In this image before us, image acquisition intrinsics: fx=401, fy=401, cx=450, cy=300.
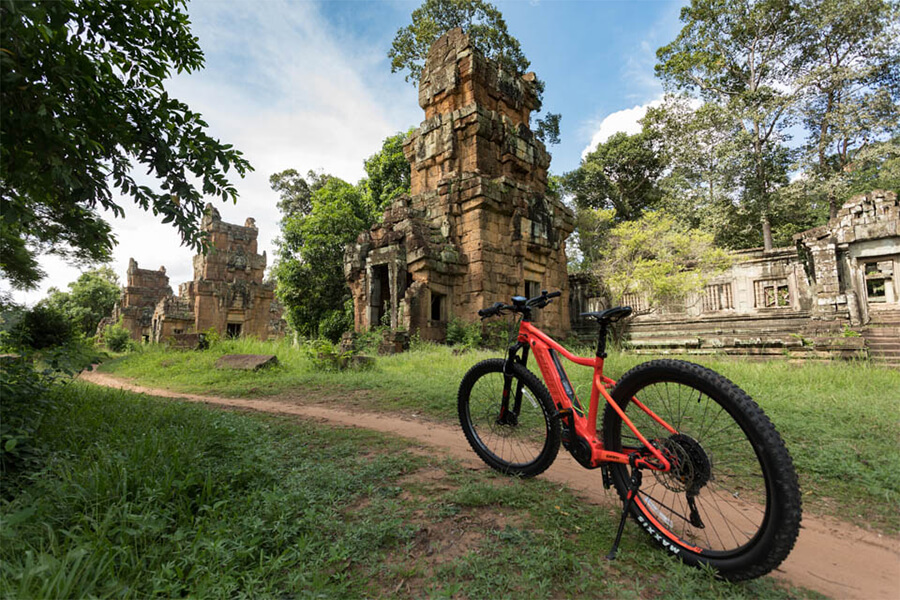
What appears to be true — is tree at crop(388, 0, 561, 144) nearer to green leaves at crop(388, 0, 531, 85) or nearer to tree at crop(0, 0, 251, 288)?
green leaves at crop(388, 0, 531, 85)

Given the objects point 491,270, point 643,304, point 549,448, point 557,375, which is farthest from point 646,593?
point 643,304

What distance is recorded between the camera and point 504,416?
9.74ft

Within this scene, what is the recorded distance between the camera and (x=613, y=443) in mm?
2174

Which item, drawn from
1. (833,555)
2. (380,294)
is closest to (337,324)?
(380,294)

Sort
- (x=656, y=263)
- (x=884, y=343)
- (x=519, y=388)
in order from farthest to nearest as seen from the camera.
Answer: (x=656, y=263) → (x=884, y=343) → (x=519, y=388)

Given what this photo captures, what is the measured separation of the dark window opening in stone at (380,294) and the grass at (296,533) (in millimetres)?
9652

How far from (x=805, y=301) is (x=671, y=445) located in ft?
70.8

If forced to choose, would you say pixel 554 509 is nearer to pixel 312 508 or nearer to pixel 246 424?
pixel 312 508

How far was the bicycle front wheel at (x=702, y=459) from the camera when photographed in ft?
5.06

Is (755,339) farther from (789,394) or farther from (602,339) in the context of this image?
(602,339)

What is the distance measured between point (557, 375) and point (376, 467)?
1.43 metres

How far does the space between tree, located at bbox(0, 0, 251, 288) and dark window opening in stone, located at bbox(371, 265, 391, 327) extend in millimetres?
8897

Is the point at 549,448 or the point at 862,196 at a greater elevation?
the point at 862,196

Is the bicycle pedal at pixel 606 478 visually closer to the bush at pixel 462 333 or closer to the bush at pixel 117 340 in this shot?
the bush at pixel 462 333
